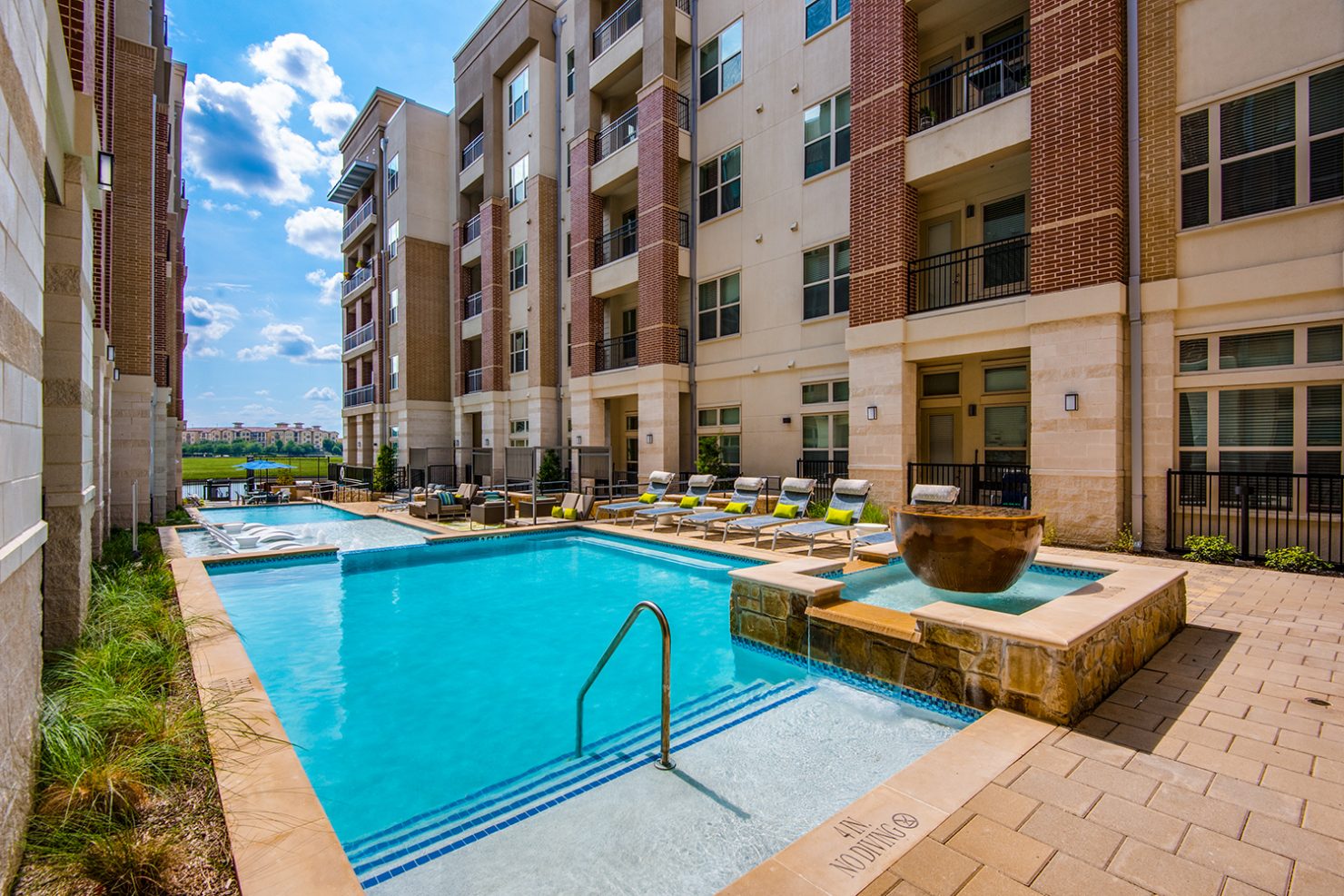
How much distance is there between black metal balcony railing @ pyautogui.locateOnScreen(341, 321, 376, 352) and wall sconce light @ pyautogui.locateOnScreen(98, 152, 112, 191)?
2651 centimetres

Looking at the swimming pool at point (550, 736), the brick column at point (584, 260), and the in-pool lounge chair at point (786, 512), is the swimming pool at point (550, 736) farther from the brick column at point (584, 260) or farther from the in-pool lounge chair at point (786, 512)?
the brick column at point (584, 260)

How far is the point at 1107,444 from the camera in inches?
363

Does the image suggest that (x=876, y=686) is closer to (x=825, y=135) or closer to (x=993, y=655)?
(x=993, y=655)

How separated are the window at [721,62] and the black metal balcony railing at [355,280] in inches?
851

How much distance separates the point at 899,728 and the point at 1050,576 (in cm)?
370

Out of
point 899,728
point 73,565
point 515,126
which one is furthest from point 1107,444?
point 515,126

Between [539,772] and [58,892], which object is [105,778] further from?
[539,772]

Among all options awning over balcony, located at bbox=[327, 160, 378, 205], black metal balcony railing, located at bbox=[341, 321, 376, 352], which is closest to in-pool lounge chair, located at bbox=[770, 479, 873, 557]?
black metal balcony railing, located at bbox=[341, 321, 376, 352]

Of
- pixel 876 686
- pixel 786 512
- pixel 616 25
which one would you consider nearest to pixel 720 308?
pixel 786 512

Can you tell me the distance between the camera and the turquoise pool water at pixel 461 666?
393cm

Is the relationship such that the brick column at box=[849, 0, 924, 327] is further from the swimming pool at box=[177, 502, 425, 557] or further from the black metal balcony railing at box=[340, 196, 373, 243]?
the black metal balcony railing at box=[340, 196, 373, 243]

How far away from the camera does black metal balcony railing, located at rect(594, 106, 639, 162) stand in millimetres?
18312

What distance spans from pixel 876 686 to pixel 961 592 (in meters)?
1.33

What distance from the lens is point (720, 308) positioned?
16.9 m
